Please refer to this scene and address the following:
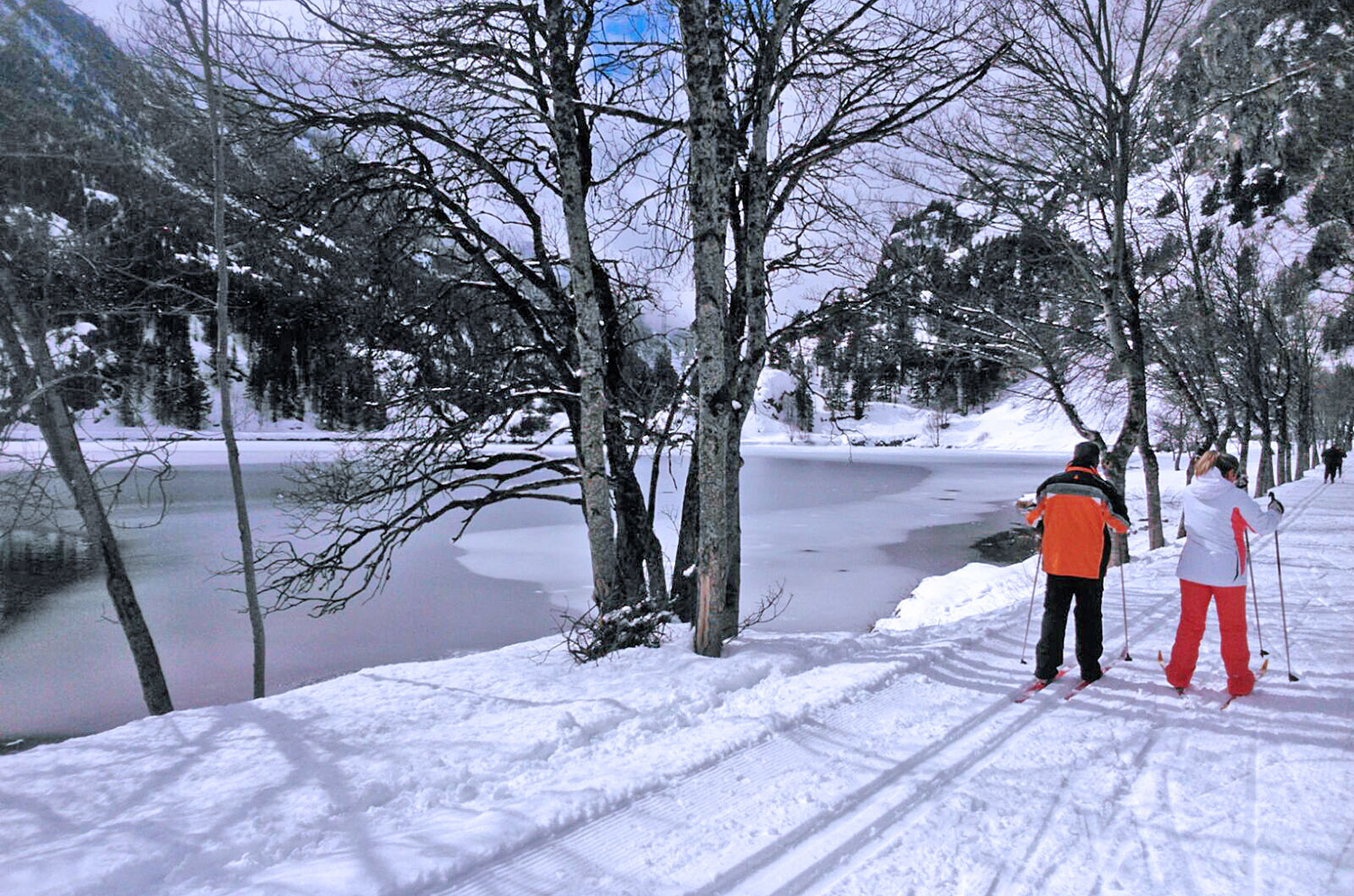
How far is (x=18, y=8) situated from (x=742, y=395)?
7.04 metres

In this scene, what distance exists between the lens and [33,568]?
19.6m

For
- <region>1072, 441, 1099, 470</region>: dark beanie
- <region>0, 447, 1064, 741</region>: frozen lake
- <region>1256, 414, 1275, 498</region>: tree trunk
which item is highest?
<region>1072, 441, 1099, 470</region>: dark beanie

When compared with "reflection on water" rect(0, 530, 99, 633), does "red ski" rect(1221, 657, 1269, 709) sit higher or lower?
higher

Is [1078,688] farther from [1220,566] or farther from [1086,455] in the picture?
[1086,455]

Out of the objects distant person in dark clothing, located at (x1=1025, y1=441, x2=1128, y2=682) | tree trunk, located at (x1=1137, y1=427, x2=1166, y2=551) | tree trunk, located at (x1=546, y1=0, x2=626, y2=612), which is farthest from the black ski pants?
tree trunk, located at (x1=1137, y1=427, x2=1166, y2=551)

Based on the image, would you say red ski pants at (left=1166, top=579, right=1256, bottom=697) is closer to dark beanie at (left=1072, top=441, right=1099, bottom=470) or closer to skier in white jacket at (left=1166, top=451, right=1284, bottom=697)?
skier in white jacket at (left=1166, top=451, right=1284, bottom=697)

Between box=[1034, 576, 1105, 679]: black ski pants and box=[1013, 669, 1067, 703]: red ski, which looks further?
box=[1034, 576, 1105, 679]: black ski pants

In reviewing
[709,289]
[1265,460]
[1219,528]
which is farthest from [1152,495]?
[1265,460]

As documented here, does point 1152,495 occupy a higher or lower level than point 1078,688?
higher

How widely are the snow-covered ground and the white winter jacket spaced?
75 centimetres

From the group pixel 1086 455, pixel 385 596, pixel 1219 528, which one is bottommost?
pixel 385 596

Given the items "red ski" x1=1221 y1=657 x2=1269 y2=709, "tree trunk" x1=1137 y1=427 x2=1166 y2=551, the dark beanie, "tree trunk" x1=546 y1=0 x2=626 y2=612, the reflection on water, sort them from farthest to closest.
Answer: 1. the reflection on water
2. "tree trunk" x1=1137 y1=427 x2=1166 y2=551
3. "tree trunk" x1=546 y1=0 x2=626 y2=612
4. the dark beanie
5. "red ski" x1=1221 y1=657 x2=1269 y2=709

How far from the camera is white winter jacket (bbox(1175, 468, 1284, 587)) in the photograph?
165 inches

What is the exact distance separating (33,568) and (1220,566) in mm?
27319
